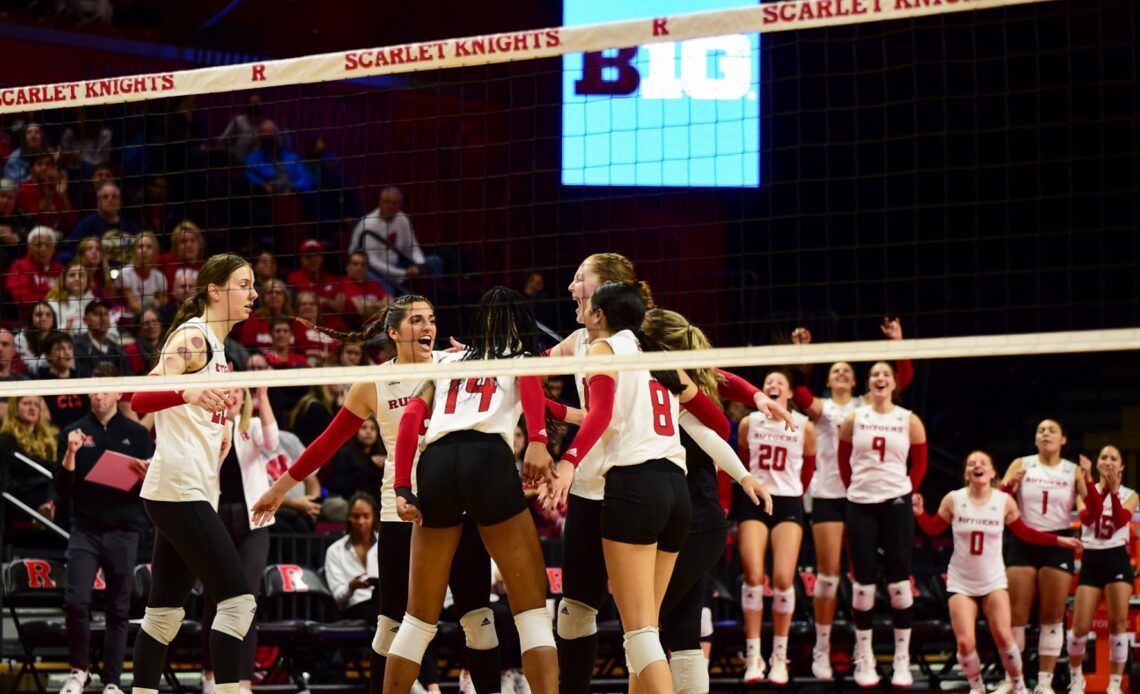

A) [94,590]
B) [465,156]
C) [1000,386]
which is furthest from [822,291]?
[94,590]

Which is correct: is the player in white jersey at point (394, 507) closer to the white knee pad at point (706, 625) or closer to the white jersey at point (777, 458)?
the white knee pad at point (706, 625)

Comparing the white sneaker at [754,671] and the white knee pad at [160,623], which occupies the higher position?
the white knee pad at [160,623]

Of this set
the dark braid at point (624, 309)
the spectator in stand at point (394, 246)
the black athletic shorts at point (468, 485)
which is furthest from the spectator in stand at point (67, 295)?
the dark braid at point (624, 309)

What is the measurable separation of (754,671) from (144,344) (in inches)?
234

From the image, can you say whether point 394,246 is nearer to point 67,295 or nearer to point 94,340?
point 67,295

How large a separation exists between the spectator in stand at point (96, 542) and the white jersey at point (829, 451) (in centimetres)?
492

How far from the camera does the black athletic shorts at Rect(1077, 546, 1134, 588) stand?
1102 centimetres

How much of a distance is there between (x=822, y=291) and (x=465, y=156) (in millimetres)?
4500

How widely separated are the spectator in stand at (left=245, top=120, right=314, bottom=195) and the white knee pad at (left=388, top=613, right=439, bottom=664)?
999 centimetres

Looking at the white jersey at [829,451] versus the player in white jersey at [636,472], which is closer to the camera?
the player in white jersey at [636,472]

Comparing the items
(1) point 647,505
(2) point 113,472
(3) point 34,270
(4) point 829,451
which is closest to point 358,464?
(2) point 113,472

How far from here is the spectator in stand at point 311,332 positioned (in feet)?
43.3

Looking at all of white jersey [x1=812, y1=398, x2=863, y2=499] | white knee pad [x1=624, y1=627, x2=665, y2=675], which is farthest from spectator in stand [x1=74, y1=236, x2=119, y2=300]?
white knee pad [x1=624, y1=627, x2=665, y2=675]

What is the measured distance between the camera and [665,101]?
16.8m
